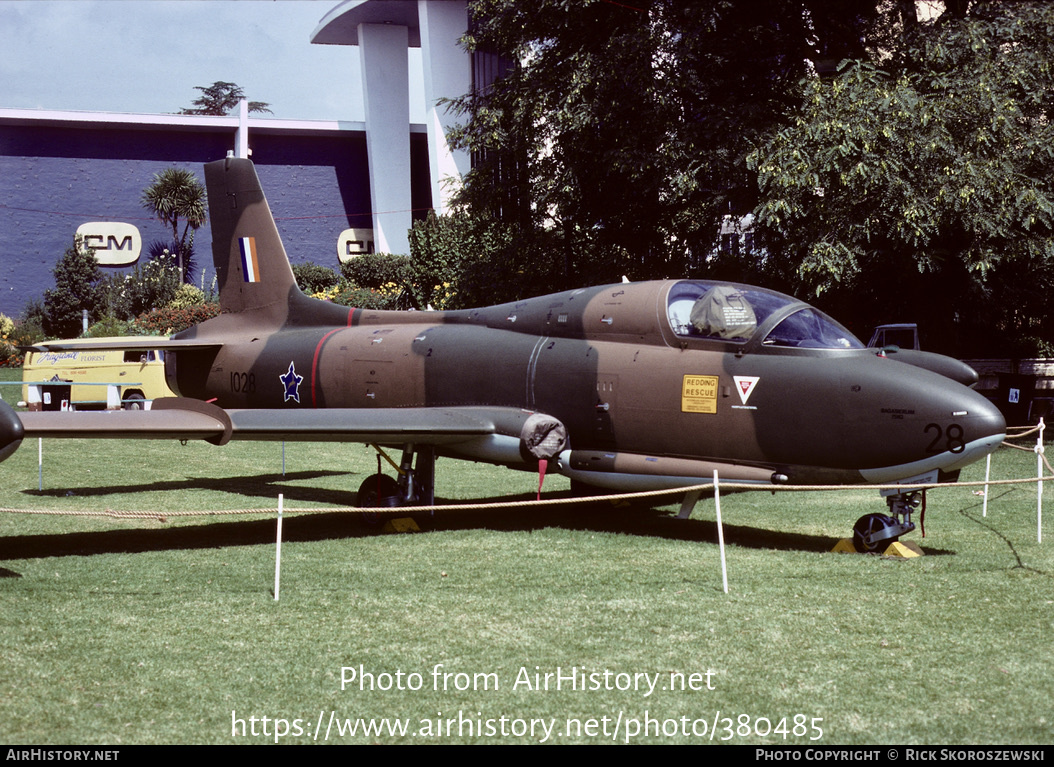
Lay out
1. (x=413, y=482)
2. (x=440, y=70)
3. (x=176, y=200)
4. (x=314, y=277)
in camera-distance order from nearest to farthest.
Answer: (x=413, y=482)
(x=176, y=200)
(x=314, y=277)
(x=440, y=70)

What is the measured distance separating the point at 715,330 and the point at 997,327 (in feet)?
66.6

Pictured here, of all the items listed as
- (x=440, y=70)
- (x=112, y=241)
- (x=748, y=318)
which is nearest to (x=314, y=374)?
(x=748, y=318)

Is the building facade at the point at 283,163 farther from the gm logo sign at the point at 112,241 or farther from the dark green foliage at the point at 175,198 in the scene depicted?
the dark green foliage at the point at 175,198

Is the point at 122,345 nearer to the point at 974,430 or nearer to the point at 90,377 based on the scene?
the point at 974,430

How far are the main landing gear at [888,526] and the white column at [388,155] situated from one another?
5296cm

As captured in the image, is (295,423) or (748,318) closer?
(748,318)

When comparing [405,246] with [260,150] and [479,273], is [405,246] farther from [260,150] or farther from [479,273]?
[479,273]

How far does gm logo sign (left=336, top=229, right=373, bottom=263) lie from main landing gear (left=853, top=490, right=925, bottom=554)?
54521 mm

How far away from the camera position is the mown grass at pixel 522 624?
5.67 metres

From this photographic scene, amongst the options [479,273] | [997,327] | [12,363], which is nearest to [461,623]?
[479,273]

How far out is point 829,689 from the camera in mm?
6035

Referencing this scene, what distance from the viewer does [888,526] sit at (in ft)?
32.6

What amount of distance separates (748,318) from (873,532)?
2535 millimetres

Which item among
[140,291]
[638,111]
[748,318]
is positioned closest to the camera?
[748,318]
